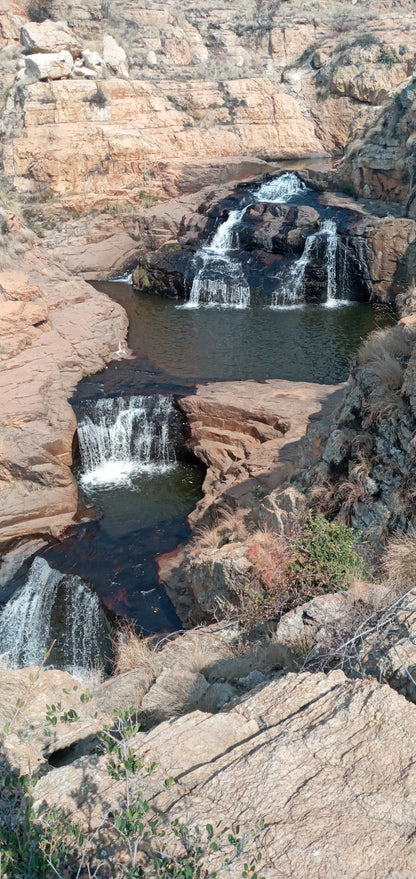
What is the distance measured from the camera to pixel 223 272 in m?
18.6

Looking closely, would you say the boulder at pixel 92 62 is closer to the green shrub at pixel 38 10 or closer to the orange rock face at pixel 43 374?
the green shrub at pixel 38 10

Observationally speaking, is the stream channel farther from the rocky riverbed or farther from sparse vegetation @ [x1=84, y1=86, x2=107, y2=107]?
sparse vegetation @ [x1=84, y1=86, x2=107, y2=107]

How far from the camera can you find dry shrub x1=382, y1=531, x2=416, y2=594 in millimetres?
4043

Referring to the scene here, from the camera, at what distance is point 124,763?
233 cm

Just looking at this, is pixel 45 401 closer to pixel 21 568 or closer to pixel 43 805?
pixel 21 568

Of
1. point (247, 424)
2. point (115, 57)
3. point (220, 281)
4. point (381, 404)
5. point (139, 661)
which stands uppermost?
point (115, 57)

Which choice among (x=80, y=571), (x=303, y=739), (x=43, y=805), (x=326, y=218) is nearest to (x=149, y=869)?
(x=43, y=805)

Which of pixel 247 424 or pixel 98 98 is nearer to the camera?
pixel 247 424

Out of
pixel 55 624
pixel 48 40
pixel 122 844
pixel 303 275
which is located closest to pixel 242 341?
pixel 303 275

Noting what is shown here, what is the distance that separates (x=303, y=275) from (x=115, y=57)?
1748 centimetres

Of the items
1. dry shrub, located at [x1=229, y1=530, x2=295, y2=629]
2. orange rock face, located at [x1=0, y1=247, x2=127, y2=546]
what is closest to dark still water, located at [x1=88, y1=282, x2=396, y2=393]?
orange rock face, located at [x1=0, y1=247, x2=127, y2=546]

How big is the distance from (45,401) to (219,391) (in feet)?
10.7

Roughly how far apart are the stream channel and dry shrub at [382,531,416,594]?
361cm

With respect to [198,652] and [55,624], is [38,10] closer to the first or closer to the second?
[55,624]
